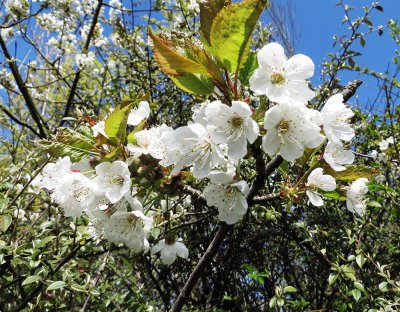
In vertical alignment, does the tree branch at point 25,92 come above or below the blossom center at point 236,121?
above

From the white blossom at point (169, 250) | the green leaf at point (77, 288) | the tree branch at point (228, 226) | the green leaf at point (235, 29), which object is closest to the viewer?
the green leaf at point (235, 29)

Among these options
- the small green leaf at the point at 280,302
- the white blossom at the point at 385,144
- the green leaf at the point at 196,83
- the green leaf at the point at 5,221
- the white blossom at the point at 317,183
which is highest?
the white blossom at the point at 385,144

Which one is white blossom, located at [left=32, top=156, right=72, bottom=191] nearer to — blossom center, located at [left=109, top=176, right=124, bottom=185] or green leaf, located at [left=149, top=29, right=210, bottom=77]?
blossom center, located at [left=109, top=176, right=124, bottom=185]

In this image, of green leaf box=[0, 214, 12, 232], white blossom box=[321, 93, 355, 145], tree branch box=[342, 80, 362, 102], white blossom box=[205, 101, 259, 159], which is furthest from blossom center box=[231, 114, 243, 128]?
green leaf box=[0, 214, 12, 232]

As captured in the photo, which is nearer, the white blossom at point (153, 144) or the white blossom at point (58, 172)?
the white blossom at point (153, 144)

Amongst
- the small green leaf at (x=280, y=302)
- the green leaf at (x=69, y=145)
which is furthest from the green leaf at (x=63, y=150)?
the small green leaf at (x=280, y=302)

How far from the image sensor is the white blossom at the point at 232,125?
89 cm

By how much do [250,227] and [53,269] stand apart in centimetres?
172

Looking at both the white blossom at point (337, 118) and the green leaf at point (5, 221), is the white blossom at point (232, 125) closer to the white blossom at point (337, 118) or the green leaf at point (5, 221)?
the white blossom at point (337, 118)

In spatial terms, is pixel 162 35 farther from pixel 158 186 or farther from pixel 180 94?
pixel 180 94

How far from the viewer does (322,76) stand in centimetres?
356

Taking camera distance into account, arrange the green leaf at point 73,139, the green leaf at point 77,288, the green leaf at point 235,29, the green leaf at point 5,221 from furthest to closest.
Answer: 1. the green leaf at point 77,288
2. the green leaf at point 5,221
3. the green leaf at point 73,139
4. the green leaf at point 235,29

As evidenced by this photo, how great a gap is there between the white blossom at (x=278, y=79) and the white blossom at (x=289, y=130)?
1.6 inches

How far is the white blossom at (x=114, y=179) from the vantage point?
0.99 meters
